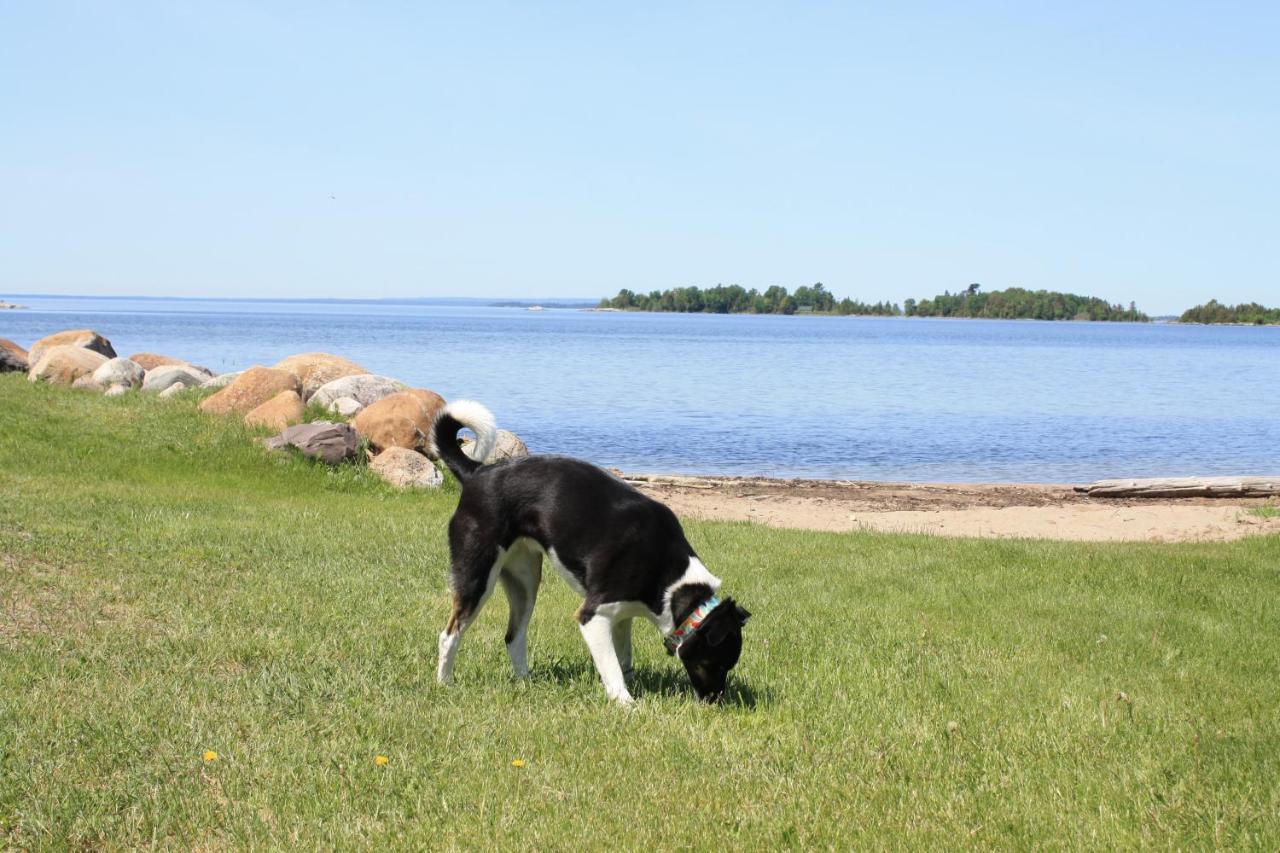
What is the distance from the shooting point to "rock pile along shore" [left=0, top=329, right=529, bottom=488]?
1983cm

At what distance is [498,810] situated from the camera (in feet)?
18.3

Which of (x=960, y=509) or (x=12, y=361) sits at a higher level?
(x=12, y=361)

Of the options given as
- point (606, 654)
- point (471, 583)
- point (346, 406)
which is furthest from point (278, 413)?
point (606, 654)

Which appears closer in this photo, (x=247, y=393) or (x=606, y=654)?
(x=606, y=654)

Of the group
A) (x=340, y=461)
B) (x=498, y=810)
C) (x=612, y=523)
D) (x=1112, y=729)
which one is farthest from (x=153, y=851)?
(x=340, y=461)

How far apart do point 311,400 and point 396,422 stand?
3133 millimetres

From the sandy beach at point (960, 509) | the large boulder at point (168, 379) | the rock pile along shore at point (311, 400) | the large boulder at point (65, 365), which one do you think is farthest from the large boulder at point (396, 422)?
the large boulder at point (65, 365)

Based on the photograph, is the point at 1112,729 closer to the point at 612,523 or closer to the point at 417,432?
the point at 612,523

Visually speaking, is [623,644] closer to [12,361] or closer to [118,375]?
[118,375]

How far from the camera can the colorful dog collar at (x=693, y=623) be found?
710cm

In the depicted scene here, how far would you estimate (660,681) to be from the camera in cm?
818

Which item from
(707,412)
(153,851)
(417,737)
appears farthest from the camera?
(707,412)

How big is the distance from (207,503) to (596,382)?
46428mm

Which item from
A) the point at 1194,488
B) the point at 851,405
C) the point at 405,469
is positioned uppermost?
the point at 405,469
